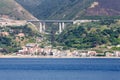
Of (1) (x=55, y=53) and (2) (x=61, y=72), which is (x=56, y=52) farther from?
(2) (x=61, y=72)

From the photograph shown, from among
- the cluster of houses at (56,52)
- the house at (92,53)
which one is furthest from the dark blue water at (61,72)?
the house at (92,53)

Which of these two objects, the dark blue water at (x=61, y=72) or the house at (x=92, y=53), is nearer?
the dark blue water at (x=61, y=72)

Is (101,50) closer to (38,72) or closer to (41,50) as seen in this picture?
(41,50)

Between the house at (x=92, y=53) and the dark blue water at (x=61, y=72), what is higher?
the house at (x=92, y=53)

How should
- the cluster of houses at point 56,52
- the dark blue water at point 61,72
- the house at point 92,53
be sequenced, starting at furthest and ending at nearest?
the house at point 92,53
the cluster of houses at point 56,52
the dark blue water at point 61,72

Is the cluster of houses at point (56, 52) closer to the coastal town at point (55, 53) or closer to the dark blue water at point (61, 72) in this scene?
the coastal town at point (55, 53)

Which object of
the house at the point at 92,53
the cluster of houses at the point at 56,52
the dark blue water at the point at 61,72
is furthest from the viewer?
the house at the point at 92,53

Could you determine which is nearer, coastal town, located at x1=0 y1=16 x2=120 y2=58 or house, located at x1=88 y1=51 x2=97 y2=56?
coastal town, located at x1=0 y1=16 x2=120 y2=58

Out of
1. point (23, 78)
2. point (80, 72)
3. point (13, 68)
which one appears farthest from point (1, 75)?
point (13, 68)

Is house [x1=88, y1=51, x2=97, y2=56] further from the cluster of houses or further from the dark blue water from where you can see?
the dark blue water

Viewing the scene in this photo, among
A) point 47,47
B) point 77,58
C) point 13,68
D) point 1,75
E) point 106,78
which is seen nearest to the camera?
point 106,78

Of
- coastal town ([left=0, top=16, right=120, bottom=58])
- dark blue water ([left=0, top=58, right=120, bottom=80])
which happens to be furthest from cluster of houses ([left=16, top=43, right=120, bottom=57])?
dark blue water ([left=0, top=58, right=120, bottom=80])
